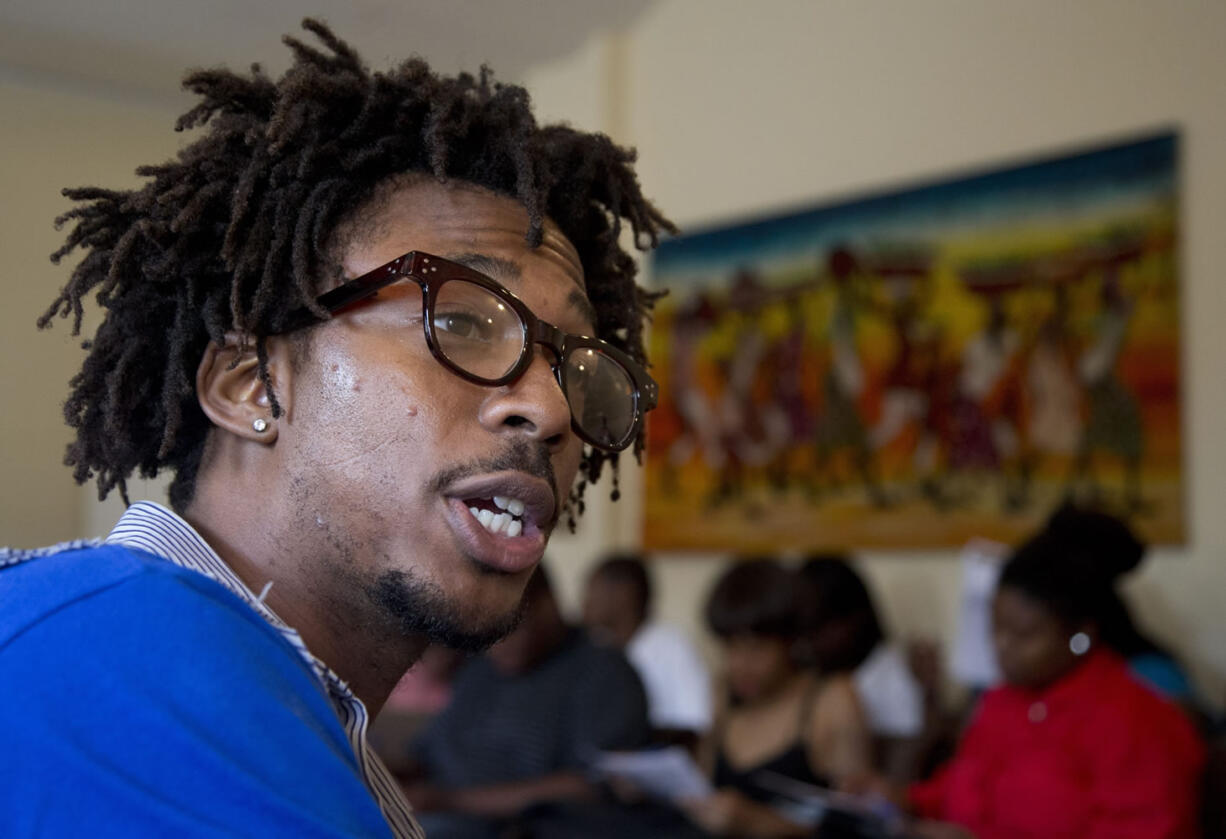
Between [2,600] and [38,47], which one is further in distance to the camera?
[38,47]

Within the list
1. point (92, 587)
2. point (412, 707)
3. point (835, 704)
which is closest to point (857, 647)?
point (835, 704)

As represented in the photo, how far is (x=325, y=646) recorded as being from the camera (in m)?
1.13

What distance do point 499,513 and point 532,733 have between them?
2.62m

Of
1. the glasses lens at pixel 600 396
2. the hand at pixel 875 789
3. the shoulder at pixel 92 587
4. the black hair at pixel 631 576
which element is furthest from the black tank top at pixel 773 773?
the shoulder at pixel 92 587

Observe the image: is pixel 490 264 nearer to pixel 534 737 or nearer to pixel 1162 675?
pixel 534 737

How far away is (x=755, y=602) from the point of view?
3.82 metres

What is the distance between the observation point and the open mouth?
1.10 meters

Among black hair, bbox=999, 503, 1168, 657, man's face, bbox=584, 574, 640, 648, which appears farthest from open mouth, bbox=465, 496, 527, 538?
man's face, bbox=584, 574, 640, 648

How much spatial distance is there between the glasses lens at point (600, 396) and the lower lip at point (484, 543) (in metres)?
0.17

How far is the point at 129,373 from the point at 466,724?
271 cm

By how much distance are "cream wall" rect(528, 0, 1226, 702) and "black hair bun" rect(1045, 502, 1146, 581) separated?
56 centimetres

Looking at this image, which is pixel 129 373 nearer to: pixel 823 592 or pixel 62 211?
pixel 62 211

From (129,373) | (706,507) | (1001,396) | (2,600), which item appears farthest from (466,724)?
(2,600)

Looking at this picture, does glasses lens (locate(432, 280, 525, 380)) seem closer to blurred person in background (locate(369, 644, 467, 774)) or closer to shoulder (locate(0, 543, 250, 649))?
shoulder (locate(0, 543, 250, 649))
